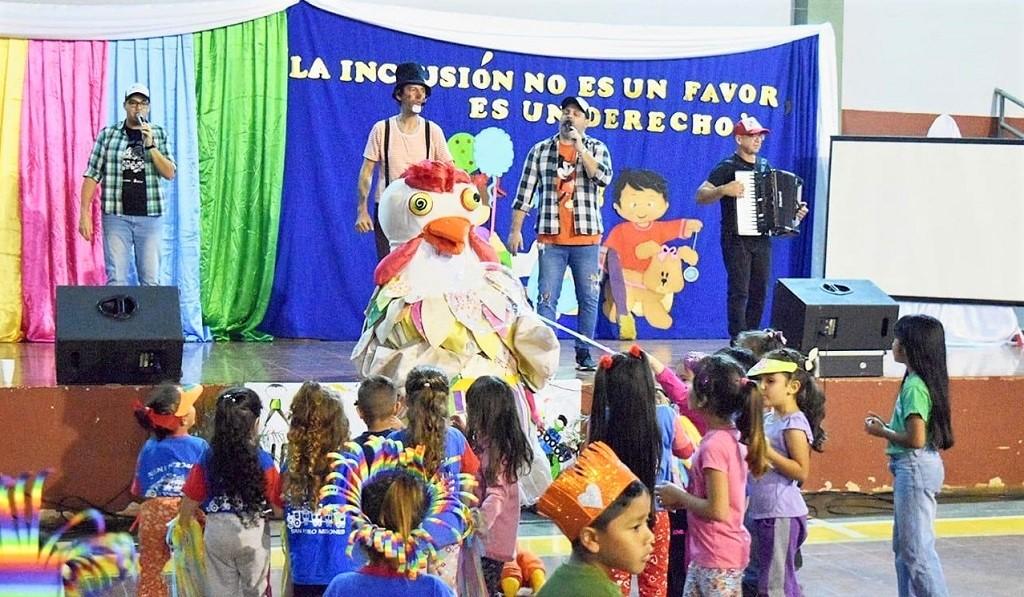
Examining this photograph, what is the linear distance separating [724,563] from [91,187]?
18.0ft

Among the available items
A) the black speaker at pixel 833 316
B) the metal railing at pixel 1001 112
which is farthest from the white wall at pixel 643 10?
the black speaker at pixel 833 316

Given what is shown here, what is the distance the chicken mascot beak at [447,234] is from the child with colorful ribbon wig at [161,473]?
1393 millimetres

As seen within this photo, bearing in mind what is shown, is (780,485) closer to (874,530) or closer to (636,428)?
(636,428)

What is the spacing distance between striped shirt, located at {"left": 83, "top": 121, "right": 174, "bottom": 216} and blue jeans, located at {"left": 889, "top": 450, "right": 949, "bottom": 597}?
16.4 feet

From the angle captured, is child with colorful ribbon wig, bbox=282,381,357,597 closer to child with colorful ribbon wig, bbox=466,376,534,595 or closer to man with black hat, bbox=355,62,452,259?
child with colorful ribbon wig, bbox=466,376,534,595

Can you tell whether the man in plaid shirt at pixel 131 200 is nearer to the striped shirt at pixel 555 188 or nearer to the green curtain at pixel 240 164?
the green curtain at pixel 240 164

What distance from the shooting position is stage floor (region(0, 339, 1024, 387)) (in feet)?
23.9

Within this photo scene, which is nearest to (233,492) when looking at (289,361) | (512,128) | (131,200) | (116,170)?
(289,361)

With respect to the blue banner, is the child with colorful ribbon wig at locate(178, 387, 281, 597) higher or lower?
lower

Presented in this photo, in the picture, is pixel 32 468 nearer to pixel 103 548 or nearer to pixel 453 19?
pixel 103 548

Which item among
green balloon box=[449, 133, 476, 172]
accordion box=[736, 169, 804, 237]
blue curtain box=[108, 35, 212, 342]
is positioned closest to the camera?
accordion box=[736, 169, 804, 237]

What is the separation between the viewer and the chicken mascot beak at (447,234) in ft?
19.6

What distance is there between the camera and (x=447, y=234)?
5973 millimetres

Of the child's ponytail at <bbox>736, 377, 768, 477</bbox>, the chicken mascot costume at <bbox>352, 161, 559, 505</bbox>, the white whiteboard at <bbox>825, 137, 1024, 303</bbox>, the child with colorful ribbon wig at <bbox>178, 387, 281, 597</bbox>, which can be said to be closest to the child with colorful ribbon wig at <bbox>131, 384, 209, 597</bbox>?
the child with colorful ribbon wig at <bbox>178, 387, 281, 597</bbox>
